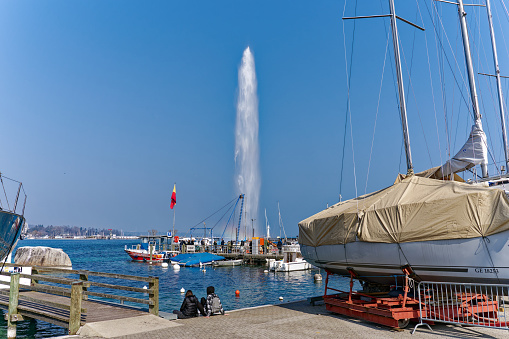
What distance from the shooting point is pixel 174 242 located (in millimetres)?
91688

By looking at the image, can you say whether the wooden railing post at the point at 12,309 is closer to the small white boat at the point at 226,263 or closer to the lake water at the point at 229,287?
the lake water at the point at 229,287

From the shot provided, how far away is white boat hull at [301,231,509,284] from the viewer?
11.5 m

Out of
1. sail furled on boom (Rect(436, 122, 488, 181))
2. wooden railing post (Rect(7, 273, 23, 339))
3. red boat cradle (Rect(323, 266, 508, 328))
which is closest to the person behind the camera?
red boat cradle (Rect(323, 266, 508, 328))

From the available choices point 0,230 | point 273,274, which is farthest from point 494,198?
point 273,274

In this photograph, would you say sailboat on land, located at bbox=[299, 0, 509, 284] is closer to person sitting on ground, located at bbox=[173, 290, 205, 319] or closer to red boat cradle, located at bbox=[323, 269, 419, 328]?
red boat cradle, located at bbox=[323, 269, 419, 328]

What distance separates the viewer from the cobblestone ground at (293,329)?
41.2 ft

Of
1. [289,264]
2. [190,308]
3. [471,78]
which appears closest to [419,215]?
[190,308]

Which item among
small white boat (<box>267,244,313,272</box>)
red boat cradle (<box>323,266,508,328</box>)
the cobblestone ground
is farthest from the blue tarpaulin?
red boat cradle (<box>323,266,508,328</box>)

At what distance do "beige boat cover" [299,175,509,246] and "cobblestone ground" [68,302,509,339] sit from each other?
3.13 metres

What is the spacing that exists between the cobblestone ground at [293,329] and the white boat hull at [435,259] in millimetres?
1892

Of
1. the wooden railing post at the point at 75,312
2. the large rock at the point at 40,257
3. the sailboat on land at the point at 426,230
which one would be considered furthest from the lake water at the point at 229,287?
the large rock at the point at 40,257

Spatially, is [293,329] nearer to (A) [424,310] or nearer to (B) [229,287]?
(A) [424,310]

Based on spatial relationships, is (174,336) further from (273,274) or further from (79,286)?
(273,274)

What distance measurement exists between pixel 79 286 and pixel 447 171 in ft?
54.6
